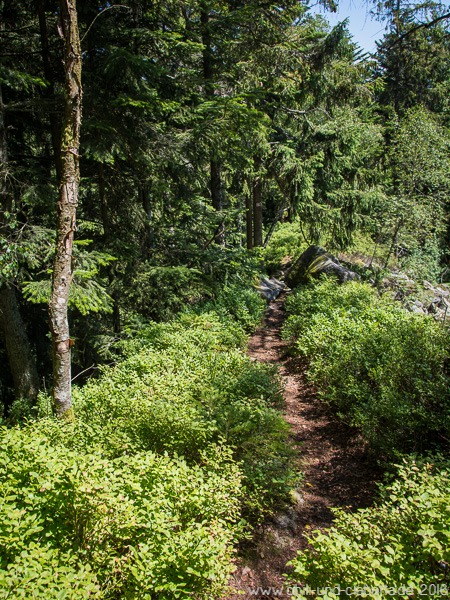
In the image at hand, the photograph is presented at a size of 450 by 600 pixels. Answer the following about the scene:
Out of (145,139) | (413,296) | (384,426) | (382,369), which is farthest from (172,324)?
(413,296)

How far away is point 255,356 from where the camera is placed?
9.48m

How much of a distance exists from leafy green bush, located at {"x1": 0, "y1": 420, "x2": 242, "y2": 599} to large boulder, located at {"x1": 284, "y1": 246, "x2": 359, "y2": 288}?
1096 cm

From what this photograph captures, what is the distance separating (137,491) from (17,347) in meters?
5.15

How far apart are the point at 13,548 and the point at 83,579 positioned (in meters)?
0.55

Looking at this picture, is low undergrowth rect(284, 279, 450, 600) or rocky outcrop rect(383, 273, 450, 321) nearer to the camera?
low undergrowth rect(284, 279, 450, 600)

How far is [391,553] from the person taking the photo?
Answer: 99.9 inches

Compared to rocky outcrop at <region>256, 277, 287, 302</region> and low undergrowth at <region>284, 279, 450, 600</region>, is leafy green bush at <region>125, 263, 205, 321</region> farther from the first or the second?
rocky outcrop at <region>256, 277, 287, 302</region>

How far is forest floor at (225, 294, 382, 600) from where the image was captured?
12.2 ft

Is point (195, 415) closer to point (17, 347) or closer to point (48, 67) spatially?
point (17, 347)

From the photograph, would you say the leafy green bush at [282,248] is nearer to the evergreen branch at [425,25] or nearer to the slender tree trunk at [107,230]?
the slender tree trunk at [107,230]

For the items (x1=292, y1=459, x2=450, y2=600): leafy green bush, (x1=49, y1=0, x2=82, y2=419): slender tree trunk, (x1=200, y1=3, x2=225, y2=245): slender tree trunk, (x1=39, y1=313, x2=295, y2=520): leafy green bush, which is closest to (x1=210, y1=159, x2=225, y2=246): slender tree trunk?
(x1=200, y1=3, x2=225, y2=245): slender tree trunk

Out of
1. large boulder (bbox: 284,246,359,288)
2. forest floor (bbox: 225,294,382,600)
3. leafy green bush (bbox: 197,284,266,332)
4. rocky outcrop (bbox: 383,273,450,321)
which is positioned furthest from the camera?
large boulder (bbox: 284,246,359,288)

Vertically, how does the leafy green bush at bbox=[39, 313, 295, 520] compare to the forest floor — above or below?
above

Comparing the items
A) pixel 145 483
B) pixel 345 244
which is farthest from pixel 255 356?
pixel 345 244
